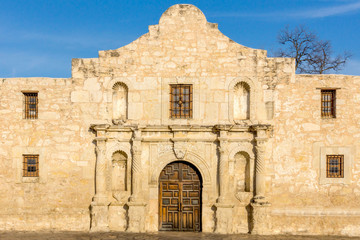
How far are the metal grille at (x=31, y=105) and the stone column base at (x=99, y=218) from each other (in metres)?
3.74

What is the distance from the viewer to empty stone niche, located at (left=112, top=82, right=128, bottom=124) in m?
14.7

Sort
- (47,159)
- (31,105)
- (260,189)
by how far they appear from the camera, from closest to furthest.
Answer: (260,189) → (47,159) → (31,105)

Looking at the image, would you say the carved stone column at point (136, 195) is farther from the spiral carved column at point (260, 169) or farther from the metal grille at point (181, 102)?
the spiral carved column at point (260, 169)

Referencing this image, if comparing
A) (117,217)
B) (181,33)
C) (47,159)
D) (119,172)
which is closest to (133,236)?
(117,217)

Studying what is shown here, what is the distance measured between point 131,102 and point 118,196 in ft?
10.3

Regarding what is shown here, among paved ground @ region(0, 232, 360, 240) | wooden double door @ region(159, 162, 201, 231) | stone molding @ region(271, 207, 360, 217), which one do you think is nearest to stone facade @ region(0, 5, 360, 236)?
stone molding @ region(271, 207, 360, 217)

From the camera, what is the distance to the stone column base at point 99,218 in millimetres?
13938

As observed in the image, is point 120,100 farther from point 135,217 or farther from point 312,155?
point 312,155

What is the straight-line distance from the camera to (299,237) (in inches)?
531

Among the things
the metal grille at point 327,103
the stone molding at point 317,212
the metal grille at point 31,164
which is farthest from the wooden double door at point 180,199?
the metal grille at point 327,103

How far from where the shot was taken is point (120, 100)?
14.8 meters

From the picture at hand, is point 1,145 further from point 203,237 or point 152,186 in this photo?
point 203,237

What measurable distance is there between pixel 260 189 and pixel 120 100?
551 cm

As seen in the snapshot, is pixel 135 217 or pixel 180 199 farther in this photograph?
pixel 180 199
